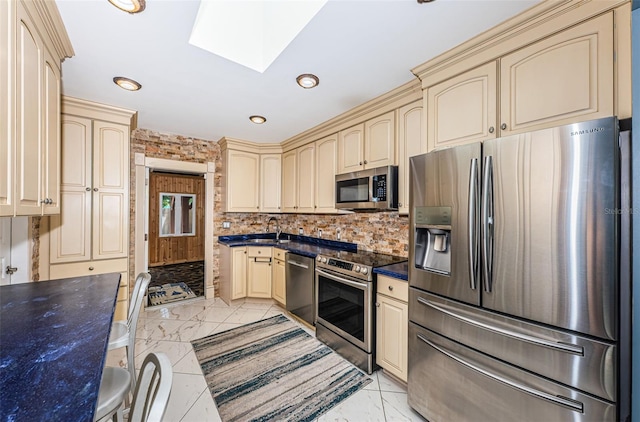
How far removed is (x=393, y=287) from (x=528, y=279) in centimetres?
95

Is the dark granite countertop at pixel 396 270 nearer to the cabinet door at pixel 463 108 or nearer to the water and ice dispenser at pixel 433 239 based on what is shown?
the water and ice dispenser at pixel 433 239

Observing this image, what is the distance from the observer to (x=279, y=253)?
3631 mm

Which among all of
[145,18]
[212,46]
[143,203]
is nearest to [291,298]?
[143,203]

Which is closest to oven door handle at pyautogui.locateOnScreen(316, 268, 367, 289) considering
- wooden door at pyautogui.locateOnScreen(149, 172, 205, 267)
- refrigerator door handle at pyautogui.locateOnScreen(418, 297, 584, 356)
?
refrigerator door handle at pyautogui.locateOnScreen(418, 297, 584, 356)

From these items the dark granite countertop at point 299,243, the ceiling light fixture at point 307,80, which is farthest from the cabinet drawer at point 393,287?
the ceiling light fixture at point 307,80

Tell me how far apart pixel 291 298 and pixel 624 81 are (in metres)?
3.23

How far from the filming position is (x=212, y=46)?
1.80m

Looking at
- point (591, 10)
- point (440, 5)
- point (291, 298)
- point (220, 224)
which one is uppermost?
point (440, 5)

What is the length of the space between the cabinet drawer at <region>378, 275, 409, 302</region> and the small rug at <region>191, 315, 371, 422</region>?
773 mm

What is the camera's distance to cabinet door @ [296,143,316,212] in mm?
3541

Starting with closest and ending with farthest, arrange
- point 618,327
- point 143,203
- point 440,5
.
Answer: point 618,327 < point 440,5 < point 143,203

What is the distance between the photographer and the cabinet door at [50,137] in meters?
1.54

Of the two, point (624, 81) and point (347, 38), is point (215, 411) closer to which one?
point (347, 38)

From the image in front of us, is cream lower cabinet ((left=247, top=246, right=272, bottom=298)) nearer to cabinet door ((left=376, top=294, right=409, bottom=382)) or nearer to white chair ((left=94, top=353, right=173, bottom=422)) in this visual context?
cabinet door ((left=376, top=294, right=409, bottom=382))
